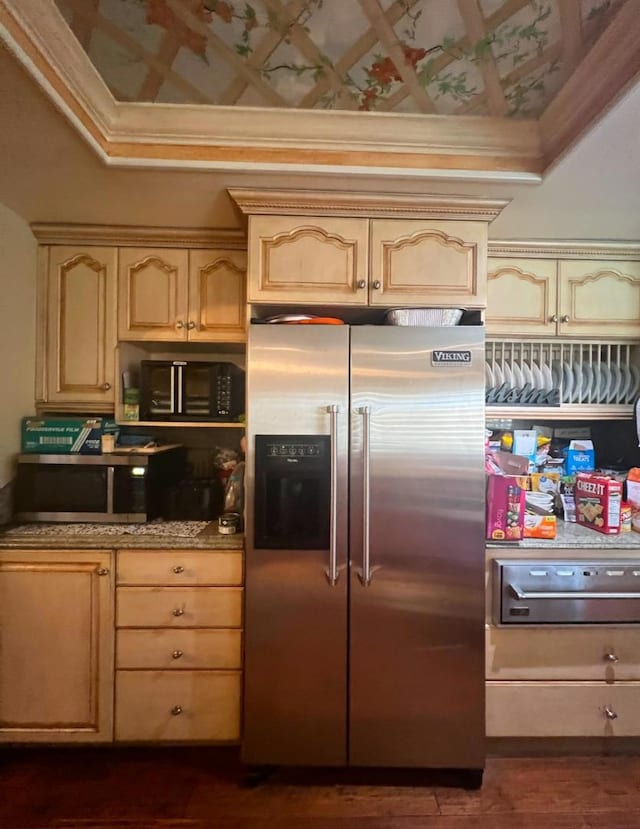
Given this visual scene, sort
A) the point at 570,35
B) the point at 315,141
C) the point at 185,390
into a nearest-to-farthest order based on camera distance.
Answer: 1. the point at 570,35
2. the point at 315,141
3. the point at 185,390

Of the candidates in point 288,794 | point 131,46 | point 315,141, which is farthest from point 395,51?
point 288,794

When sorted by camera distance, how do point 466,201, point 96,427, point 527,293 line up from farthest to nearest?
point 527,293 < point 96,427 < point 466,201

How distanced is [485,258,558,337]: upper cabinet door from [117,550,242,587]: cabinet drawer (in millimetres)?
1682

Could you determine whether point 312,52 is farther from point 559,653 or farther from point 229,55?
point 559,653

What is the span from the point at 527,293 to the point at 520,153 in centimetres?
74

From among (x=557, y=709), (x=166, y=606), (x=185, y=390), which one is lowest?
(x=557, y=709)

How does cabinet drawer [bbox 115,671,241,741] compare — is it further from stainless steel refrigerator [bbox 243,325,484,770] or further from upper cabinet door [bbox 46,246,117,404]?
upper cabinet door [bbox 46,246,117,404]

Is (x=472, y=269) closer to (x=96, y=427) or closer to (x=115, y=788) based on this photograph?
(x=96, y=427)

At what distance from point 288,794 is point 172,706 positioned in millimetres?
555

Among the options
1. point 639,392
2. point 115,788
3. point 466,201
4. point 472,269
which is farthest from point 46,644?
point 639,392

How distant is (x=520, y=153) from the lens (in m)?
1.58

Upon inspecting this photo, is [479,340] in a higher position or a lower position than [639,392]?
higher

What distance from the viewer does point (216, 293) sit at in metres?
2.10

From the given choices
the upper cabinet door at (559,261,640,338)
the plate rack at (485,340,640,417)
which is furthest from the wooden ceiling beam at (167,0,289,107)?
the upper cabinet door at (559,261,640,338)
